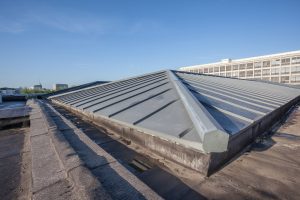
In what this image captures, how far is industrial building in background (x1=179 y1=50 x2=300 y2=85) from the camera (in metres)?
52.0

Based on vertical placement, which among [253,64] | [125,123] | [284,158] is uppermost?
[253,64]

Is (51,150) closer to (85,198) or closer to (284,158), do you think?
(85,198)

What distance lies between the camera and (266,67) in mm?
59062

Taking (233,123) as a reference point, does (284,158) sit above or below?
→ below

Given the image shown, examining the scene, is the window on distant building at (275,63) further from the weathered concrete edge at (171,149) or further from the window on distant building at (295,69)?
the weathered concrete edge at (171,149)

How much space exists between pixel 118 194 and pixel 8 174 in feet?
5.67

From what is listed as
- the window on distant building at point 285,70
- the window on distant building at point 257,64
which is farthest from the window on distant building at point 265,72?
the window on distant building at point 285,70

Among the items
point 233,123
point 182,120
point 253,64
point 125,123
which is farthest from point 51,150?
point 253,64

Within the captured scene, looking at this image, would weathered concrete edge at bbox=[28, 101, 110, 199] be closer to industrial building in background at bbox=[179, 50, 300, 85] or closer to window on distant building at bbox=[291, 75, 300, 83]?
industrial building in background at bbox=[179, 50, 300, 85]

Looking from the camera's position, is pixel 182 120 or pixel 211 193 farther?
pixel 182 120

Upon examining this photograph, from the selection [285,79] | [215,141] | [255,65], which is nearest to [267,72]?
[255,65]

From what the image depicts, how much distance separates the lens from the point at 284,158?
2.85 metres

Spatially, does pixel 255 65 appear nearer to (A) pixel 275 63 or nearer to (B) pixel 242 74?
(B) pixel 242 74

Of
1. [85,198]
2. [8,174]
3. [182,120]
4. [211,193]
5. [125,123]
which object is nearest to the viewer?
[85,198]
